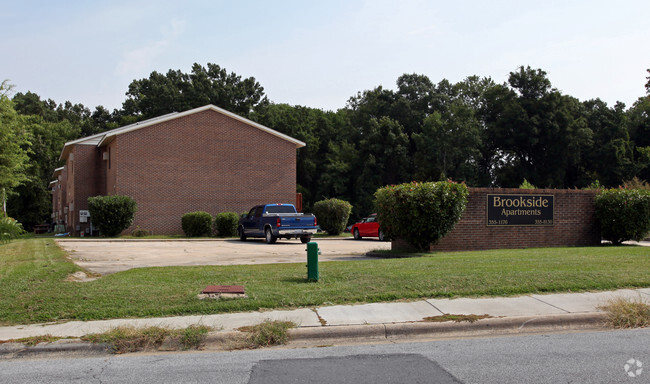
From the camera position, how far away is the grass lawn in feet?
28.5

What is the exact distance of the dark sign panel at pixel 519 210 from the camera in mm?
18406

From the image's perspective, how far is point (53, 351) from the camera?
273 inches

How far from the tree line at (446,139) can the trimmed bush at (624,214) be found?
33833 millimetres

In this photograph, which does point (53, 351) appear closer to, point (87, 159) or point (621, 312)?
point (621, 312)

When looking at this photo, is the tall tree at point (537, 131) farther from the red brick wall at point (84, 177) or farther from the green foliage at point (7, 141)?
the green foliage at point (7, 141)

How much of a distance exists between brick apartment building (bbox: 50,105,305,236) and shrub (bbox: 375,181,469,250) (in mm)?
20898

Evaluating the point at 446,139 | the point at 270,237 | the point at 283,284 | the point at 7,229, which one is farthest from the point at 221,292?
the point at 446,139

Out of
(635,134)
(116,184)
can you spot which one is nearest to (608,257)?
(116,184)

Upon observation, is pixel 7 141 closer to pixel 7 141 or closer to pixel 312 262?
pixel 7 141

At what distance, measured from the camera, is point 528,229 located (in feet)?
61.8

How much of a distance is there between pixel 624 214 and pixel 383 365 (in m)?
15.9

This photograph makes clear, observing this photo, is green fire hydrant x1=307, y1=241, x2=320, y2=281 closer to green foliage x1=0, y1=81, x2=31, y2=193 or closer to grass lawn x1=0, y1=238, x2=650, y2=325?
Result: grass lawn x1=0, y1=238, x2=650, y2=325

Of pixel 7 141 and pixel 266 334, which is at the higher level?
pixel 7 141

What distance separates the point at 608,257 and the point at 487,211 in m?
4.91
